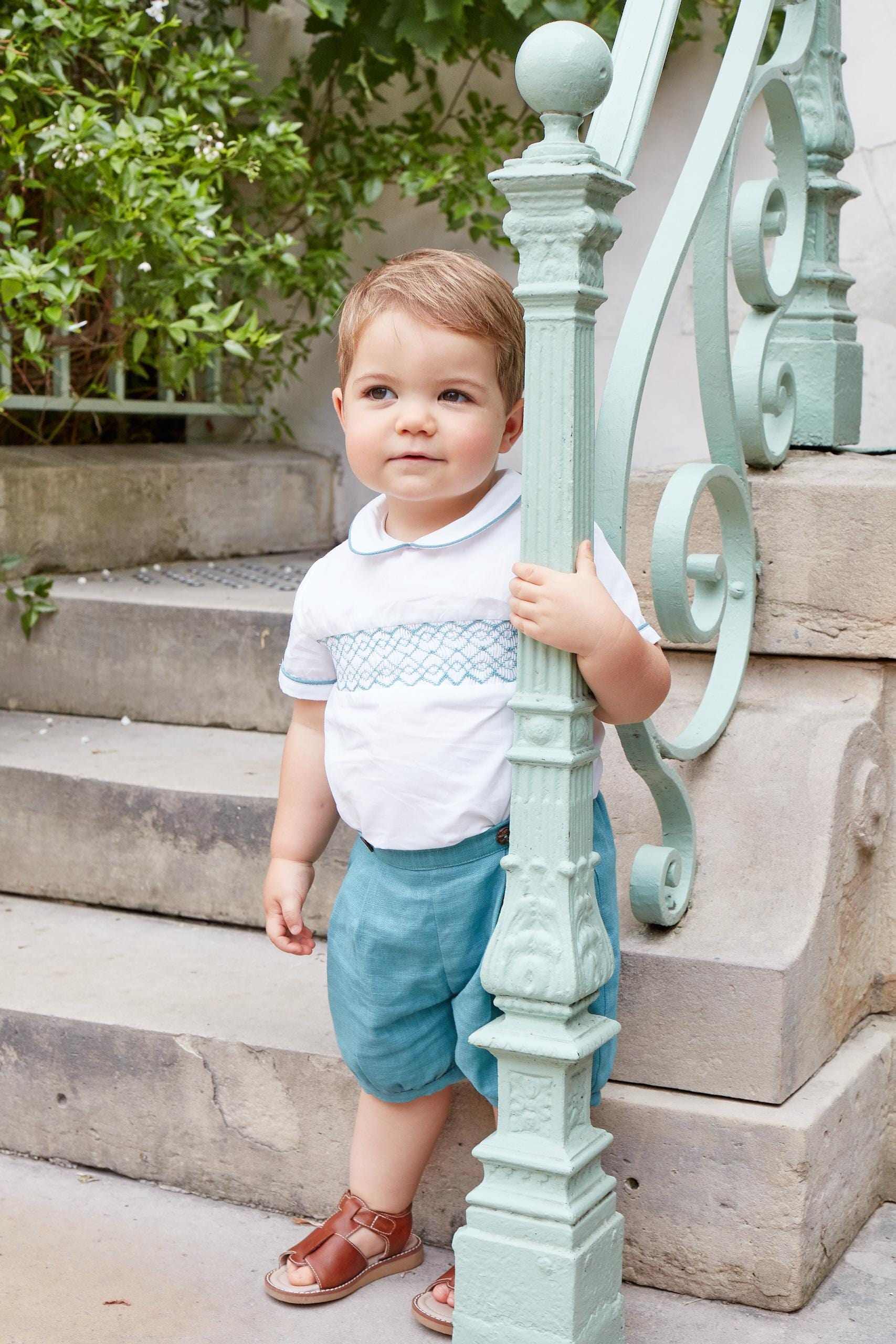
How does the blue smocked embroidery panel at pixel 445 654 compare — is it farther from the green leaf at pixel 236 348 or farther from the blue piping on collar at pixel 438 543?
the green leaf at pixel 236 348

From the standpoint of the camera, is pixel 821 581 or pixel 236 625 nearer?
pixel 821 581

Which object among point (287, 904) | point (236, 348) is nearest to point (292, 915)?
point (287, 904)

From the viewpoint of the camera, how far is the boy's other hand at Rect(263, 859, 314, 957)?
72.6 inches

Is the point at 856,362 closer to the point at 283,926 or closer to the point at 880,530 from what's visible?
the point at 880,530

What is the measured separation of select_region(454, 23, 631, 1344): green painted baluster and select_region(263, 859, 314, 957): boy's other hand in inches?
15.6

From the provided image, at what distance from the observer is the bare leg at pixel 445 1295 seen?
171 centimetres

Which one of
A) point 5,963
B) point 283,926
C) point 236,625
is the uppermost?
point 236,625

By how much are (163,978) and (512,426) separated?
1.05 meters

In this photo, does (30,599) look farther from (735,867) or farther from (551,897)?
(551,897)

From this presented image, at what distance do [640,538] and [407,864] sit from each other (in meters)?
0.71

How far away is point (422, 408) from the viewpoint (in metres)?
1.58

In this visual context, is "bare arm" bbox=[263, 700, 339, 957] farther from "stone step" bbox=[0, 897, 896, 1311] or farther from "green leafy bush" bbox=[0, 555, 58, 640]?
"green leafy bush" bbox=[0, 555, 58, 640]

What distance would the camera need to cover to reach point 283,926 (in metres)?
1.85

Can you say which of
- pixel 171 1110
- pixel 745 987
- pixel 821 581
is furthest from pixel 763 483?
pixel 171 1110
